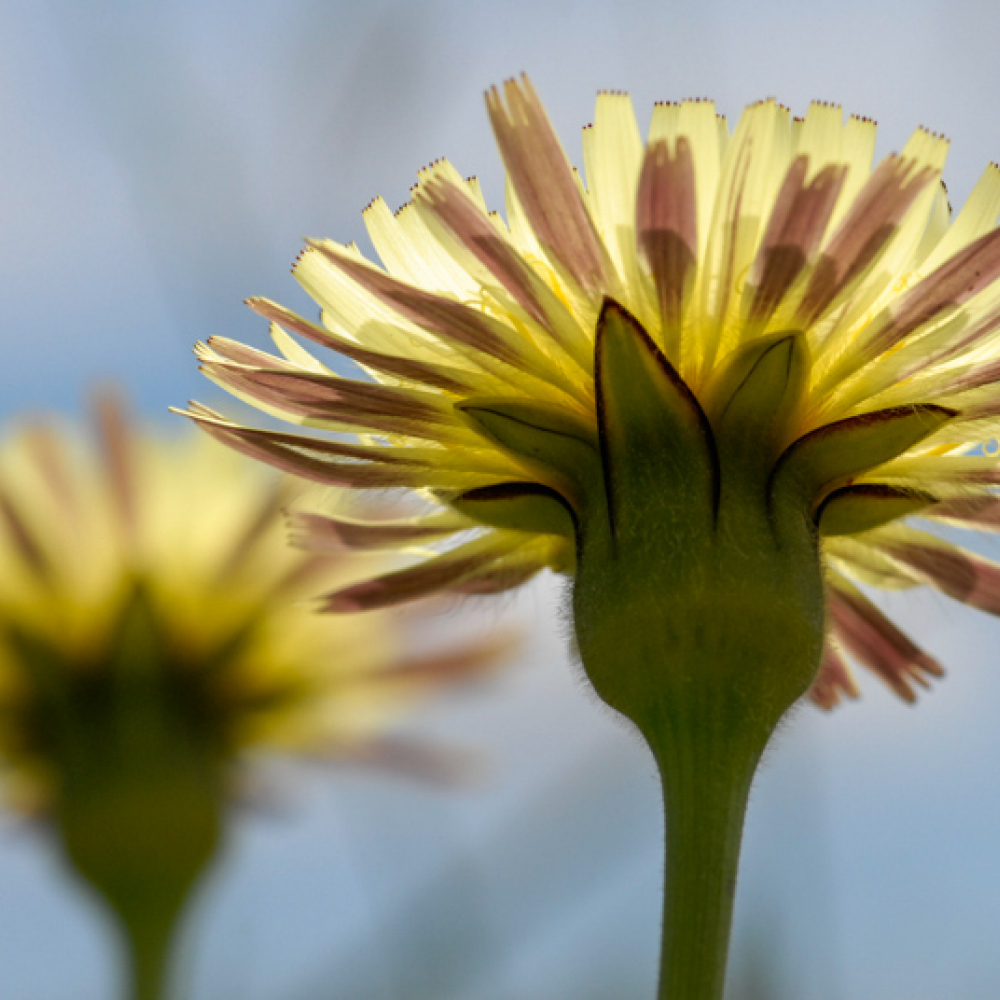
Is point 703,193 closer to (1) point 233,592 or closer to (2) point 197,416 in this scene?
(2) point 197,416

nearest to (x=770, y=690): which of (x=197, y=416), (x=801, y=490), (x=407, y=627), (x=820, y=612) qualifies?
(x=820, y=612)

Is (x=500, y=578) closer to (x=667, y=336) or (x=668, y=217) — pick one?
(x=667, y=336)

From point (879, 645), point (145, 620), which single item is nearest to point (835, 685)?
point (879, 645)

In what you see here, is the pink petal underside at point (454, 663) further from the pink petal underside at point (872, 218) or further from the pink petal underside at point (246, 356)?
the pink petal underside at point (872, 218)

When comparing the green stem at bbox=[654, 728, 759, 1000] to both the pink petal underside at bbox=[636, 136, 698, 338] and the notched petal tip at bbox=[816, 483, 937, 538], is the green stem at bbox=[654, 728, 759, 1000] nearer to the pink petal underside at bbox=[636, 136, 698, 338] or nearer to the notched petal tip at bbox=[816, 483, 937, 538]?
the notched petal tip at bbox=[816, 483, 937, 538]

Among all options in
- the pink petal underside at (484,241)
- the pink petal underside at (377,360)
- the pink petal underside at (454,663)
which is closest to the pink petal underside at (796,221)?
the pink petal underside at (484,241)

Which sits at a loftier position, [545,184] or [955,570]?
[545,184]

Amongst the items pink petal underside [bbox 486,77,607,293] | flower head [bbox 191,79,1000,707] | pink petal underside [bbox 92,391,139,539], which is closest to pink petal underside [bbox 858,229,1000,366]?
flower head [bbox 191,79,1000,707]
